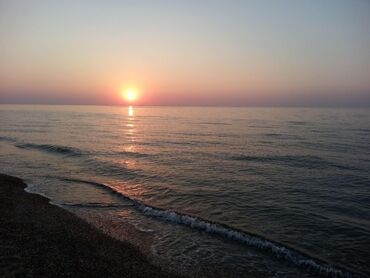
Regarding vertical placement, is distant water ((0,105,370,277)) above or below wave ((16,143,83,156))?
below

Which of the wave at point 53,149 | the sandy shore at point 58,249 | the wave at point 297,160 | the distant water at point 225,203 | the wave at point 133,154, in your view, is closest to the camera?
the sandy shore at point 58,249

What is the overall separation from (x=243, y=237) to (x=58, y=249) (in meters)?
6.99

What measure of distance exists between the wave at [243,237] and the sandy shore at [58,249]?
3604 millimetres

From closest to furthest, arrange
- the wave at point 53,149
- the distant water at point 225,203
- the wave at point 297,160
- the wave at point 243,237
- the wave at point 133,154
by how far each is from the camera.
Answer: the wave at point 243,237 < the distant water at point 225,203 < the wave at point 297,160 < the wave at point 133,154 < the wave at point 53,149

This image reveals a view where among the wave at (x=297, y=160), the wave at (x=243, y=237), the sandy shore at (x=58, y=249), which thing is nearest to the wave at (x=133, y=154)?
the wave at (x=297, y=160)

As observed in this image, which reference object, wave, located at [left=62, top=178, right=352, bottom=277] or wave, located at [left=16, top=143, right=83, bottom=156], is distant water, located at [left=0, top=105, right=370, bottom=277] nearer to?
wave, located at [left=62, top=178, right=352, bottom=277]

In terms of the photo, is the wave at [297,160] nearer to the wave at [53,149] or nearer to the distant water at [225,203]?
the distant water at [225,203]

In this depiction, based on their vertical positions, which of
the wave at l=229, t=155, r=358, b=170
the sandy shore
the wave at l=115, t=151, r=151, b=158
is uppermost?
the sandy shore

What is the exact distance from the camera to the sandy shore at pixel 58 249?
30.5 feet

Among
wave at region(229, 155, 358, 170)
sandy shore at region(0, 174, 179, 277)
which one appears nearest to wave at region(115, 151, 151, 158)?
wave at region(229, 155, 358, 170)

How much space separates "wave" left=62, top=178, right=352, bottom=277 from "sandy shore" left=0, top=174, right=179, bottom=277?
360cm

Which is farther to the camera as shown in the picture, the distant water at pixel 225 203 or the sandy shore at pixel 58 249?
the distant water at pixel 225 203

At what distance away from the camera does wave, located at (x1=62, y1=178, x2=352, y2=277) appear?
11086mm

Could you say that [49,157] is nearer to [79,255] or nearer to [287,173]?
[287,173]
